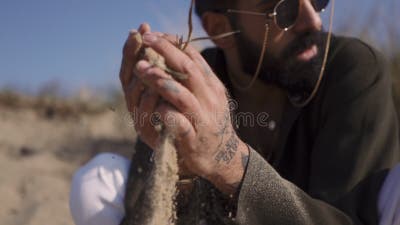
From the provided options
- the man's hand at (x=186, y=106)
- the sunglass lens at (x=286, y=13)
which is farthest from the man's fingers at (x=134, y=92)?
the sunglass lens at (x=286, y=13)

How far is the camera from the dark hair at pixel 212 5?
8.24ft

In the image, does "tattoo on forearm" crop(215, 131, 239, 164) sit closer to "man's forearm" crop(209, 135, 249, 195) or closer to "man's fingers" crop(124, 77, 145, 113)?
"man's forearm" crop(209, 135, 249, 195)

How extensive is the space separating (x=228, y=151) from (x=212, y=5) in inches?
53.8

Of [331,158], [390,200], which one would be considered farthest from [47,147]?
[390,200]

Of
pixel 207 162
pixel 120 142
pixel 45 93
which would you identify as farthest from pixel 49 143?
pixel 207 162

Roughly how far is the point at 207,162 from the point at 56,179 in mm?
3786

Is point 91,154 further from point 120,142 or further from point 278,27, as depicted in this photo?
point 278,27

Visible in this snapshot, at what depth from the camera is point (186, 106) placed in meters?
1.24

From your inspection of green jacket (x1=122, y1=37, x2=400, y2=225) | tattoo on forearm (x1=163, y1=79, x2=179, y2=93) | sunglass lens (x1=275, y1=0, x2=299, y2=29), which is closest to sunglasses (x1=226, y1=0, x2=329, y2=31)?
sunglass lens (x1=275, y1=0, x2=299, y2=29)

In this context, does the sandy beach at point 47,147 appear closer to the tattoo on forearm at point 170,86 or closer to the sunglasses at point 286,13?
the sunglasses at point 286,13

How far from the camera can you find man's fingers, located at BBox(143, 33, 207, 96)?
1257 mm

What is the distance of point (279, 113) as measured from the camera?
2285 millimetres

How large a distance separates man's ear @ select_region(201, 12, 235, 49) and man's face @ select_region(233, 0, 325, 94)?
204mm

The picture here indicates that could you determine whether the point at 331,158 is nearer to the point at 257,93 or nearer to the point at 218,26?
the point at 257,93
